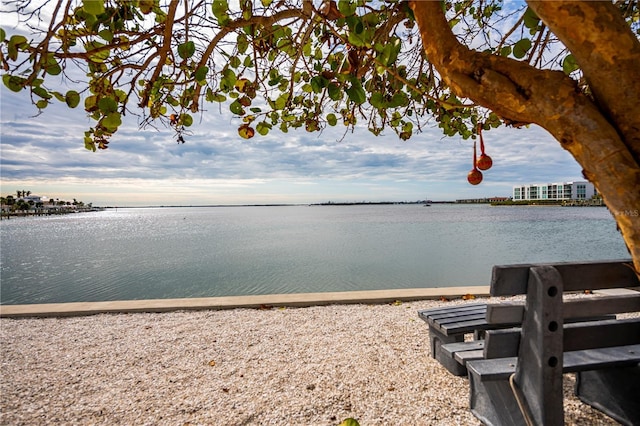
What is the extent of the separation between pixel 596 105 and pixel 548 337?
1.23 m

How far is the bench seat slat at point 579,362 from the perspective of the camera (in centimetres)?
199

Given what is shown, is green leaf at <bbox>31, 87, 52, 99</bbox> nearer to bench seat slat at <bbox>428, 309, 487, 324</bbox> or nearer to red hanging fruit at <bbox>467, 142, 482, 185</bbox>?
red hanging fruit at <bbox>467, 142, 482, 185</bbox>

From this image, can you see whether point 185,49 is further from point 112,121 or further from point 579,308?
point 579,308

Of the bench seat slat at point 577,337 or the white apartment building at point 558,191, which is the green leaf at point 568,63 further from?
the white apartment building at point 558,191

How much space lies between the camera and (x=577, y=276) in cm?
186

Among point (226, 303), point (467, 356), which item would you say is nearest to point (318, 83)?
point (467, 356)

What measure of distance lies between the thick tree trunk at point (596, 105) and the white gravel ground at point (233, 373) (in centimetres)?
222

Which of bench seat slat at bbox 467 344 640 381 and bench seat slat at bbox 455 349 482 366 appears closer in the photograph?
bench seat slat at bbox 467 344 640 381

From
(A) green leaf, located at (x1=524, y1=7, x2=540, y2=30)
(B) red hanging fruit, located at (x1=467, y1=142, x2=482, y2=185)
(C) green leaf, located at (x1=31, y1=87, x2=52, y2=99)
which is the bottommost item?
(B) red hanging fruit, located at (x1=467, y1=142, x2=482, y2=185)

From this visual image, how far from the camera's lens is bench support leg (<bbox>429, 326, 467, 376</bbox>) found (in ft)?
10.6

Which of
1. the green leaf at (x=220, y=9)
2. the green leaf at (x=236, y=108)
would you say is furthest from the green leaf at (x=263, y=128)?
the green leaf at (x=220, y=9)

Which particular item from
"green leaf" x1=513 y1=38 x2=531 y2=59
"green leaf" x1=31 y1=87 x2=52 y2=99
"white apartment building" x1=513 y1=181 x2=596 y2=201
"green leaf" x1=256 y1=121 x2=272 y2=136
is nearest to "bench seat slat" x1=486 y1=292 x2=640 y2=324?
"green leaf" x1=513 y1=38 x2=531 y2=59

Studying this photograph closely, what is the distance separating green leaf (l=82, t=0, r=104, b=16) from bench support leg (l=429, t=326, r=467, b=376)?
3.53 m

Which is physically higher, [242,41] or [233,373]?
[242,41]
